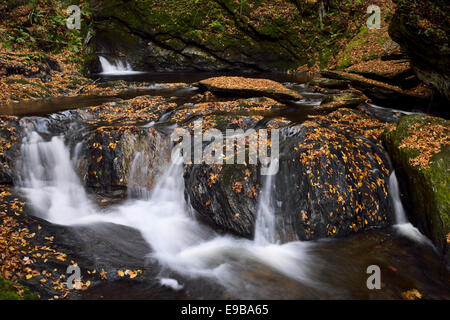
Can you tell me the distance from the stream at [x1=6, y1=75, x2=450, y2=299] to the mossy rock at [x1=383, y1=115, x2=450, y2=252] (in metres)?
0.31

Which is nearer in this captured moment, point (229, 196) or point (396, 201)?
point (229, 196)

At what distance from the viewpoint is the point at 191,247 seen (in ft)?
18.7

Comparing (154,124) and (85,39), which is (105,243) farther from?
(85,39)

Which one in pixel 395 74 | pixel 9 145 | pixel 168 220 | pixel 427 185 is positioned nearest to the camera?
pixel 427 185

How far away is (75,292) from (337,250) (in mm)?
4595

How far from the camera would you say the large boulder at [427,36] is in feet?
20.8

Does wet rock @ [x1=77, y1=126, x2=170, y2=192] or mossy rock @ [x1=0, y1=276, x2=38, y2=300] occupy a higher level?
wet rock @ [x1=77, y1=126, x2=170, y2=192]

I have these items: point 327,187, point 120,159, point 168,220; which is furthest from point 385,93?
point 120,159

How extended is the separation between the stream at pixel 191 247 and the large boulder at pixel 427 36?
344cm
